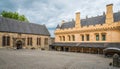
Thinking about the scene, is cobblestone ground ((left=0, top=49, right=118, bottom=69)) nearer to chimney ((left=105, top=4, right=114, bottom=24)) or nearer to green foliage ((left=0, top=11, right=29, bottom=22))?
chimney ((left=105, top=4, right=114, bottom=24))

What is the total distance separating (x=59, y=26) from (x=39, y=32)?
658 centimetres

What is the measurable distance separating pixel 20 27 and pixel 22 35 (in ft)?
Answer: 8.12

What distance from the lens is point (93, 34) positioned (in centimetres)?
3109

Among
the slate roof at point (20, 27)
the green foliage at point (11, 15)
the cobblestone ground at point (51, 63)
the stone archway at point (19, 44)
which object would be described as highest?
the green foliage at point (11, 15)

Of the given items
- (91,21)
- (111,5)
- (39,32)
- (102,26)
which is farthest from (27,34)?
(111,5)

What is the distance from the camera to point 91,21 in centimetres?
3381

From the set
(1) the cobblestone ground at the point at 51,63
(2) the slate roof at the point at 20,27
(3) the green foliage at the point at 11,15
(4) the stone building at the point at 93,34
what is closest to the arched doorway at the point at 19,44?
(2) the slate roof at the point at 20,27

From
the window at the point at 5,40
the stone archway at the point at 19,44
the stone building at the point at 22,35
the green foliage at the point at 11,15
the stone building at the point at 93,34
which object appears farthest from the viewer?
the green foliage at the point at 11,15

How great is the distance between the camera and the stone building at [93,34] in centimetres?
2762

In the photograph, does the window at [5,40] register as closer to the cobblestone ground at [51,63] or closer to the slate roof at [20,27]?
the slate roof at [20,27]

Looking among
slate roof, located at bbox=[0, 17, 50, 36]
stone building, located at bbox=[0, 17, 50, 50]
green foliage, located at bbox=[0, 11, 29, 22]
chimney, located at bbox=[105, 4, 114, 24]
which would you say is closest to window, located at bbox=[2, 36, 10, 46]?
stone building, located at bbox=[0, 17, 50, 50]

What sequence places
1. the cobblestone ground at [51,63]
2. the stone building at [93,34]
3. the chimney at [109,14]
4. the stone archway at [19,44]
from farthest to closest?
the stone archway at [19,44], the chimney at [109,14], the stone building at [93,34], the cobblestone ground at [51,63]

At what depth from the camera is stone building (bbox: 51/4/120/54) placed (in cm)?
2762

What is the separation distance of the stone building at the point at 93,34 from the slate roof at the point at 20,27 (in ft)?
23.7
